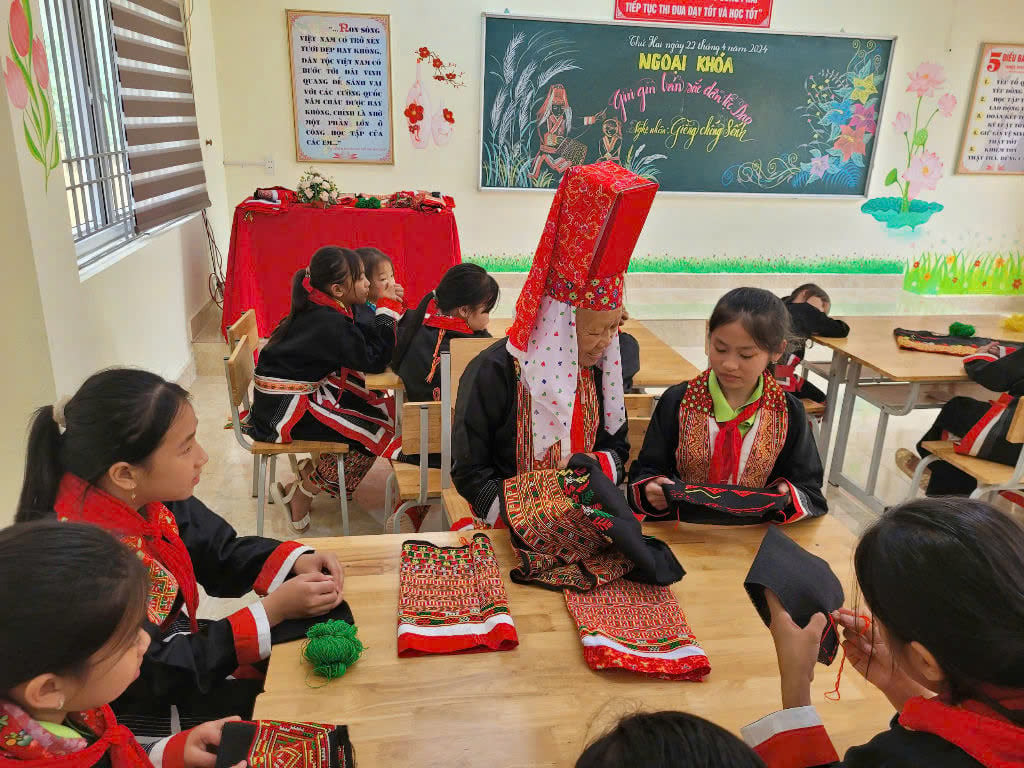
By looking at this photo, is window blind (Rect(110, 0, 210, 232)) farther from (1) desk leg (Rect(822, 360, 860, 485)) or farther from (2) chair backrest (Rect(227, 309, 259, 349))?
(1) desk leg (Rect(822, 360, 860, 485))

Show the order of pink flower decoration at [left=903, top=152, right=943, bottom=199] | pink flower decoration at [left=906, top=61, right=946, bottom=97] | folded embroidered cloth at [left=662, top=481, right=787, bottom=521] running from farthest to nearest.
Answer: pink flower decoration at [left=903, top=152, right=943, bottom=199], pink flower decoration at [left=906, top=61, right=946, bottom=97], folded embroidered cloth at [left=662, top=481, right=787, bottom=521]

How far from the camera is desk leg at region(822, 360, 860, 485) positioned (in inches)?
129

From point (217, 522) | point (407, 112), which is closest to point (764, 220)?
point (407, 112)

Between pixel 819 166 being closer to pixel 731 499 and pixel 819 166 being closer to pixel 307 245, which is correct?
pixel 307 245

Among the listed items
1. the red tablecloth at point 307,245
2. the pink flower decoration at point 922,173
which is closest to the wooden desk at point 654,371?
the red tablecloth at point 307,245

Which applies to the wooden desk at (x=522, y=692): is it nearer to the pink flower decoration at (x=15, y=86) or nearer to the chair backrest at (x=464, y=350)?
the chair backrest at (x=464, y=350)

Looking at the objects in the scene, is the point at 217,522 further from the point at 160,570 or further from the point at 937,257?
the point at 937,257

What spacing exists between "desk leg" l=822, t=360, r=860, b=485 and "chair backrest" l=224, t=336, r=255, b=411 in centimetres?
258

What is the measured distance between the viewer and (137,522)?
123 centimetres

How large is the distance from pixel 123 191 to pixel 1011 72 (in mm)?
6888

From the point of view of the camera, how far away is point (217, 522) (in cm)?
148

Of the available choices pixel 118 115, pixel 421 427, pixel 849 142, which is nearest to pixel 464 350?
pixel 421 427

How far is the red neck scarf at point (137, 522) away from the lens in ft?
3.87

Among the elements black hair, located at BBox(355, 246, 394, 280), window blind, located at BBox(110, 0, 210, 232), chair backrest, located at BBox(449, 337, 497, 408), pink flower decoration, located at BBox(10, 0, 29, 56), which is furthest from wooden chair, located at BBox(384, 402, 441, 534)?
window blind, located at BBox(110, 0, 210, 232)
